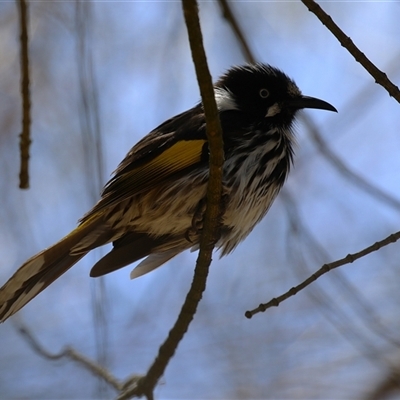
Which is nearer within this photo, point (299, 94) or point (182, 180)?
point (182, 180)

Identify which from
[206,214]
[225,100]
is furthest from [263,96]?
[206,214]

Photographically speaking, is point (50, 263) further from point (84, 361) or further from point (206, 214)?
point (206, 214)

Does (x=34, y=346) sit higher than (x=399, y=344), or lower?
higher

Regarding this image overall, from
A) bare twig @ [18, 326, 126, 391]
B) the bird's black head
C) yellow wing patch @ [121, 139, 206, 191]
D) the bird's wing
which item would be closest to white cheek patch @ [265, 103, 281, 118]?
the bird's black head

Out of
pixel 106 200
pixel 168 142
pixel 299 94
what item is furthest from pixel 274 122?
pixel 106 200

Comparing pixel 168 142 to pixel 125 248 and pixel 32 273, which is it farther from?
pixel 32 273

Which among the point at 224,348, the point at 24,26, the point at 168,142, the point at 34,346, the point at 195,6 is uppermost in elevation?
the point at 24,26

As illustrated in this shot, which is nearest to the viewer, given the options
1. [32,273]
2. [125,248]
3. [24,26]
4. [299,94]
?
[24,26]

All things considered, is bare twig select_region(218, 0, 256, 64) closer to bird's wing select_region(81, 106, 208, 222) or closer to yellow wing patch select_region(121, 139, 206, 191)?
bird's wing select_region(81, 106, 208, 222)

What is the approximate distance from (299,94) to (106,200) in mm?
1616

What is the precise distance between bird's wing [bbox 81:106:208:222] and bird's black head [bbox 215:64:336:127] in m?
0.36

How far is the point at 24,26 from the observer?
3.69m

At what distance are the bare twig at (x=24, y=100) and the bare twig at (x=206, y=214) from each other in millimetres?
1194

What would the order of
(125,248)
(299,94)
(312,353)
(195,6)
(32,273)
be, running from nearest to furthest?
(195,6)
(32,273)
(125,248)
(299,94)
(312,353)
